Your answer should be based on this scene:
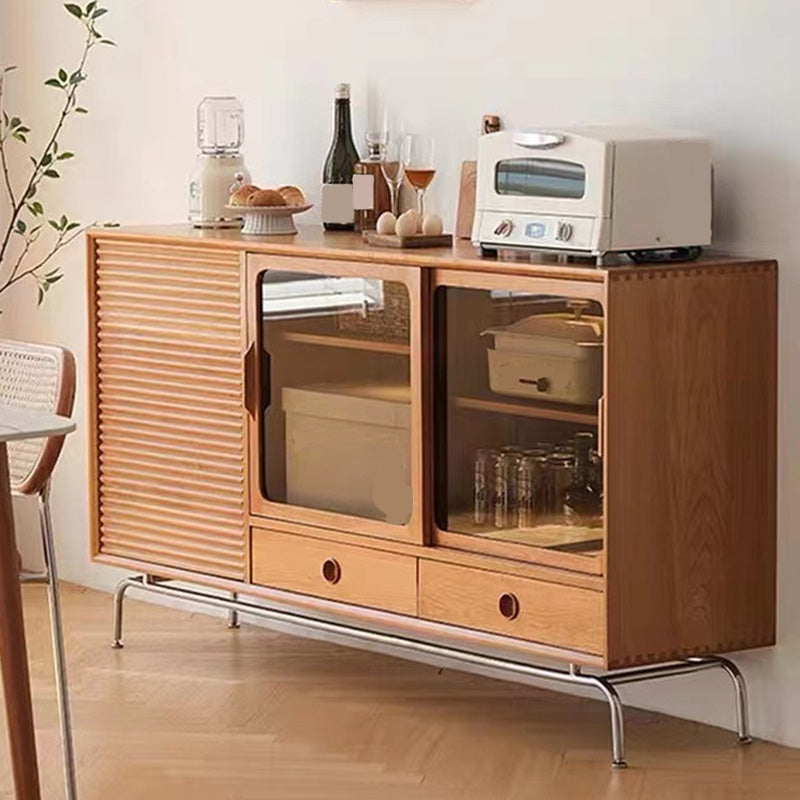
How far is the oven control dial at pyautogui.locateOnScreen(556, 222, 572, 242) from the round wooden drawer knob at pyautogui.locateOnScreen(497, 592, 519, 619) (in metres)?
0.73

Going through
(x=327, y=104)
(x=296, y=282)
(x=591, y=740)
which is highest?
(x=327, y=104)

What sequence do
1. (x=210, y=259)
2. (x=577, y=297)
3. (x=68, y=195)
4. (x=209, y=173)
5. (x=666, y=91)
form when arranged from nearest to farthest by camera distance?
(x=577, y=297), (x=666, y=91), (x=210, y=259), (x=209, y=173), (x=68, y=195)

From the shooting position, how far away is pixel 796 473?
407 cm

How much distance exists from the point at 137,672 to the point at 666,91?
1.82 m

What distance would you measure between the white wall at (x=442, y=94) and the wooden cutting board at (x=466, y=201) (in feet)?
0.47

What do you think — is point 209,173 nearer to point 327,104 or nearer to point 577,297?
point 327,104

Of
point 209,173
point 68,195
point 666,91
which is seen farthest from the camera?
point 68,195

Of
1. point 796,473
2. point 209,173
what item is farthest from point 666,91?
point 209,173

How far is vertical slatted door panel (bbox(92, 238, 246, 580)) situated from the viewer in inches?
181

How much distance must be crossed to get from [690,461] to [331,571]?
89 cm

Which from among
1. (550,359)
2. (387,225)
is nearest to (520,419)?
(550,359)

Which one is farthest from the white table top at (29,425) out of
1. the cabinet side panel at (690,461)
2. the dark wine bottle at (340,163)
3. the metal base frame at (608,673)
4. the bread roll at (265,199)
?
the dark wine bottle at (340,163)

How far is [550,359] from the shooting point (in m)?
4.01

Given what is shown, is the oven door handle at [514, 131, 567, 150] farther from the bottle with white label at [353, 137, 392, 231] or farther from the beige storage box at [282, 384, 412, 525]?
the bottle with white label at [353, 137, 392, 231]
